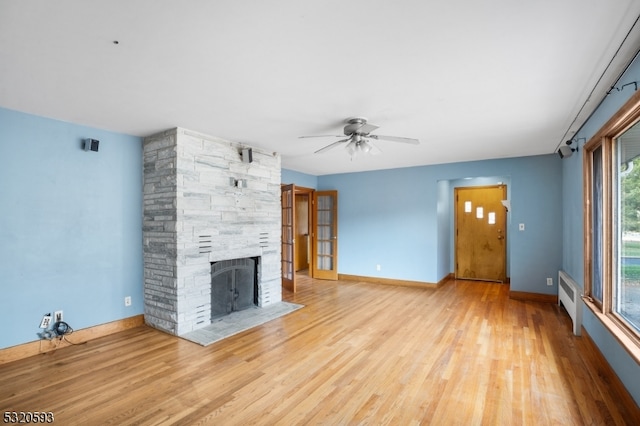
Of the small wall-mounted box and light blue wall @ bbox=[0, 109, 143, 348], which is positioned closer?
light blue wall @ bbox=[0, 109, 143, 348]

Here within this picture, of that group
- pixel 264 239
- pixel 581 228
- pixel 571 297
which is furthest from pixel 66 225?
pixel 571 297

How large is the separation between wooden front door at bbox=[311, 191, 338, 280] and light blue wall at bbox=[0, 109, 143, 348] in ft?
12.9

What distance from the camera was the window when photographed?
2.26m

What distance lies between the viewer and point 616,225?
2646mm

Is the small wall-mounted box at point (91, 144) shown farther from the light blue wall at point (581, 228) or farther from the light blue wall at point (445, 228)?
the light blue wall at point (445, 228)

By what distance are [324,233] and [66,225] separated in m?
4.83

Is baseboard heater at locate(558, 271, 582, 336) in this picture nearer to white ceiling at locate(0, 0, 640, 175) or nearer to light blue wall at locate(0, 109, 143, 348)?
white ceiling at locate(0, 0, 640, 175)

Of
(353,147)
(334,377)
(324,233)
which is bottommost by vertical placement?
(334,377)

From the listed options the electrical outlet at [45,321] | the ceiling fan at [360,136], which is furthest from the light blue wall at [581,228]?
the electrical outlet at [45,321]

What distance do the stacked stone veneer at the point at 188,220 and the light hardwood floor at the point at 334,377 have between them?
1.40 feet

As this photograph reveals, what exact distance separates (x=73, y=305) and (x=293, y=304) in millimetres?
2773

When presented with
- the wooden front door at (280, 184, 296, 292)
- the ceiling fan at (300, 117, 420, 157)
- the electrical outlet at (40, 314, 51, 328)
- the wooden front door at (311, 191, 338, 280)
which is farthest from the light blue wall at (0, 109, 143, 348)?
the wooden front door at (311, 191, 338, 280)

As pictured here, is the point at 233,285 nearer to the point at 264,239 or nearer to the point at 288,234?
the point at 264,239

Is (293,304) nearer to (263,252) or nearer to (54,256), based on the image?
(263,252)
